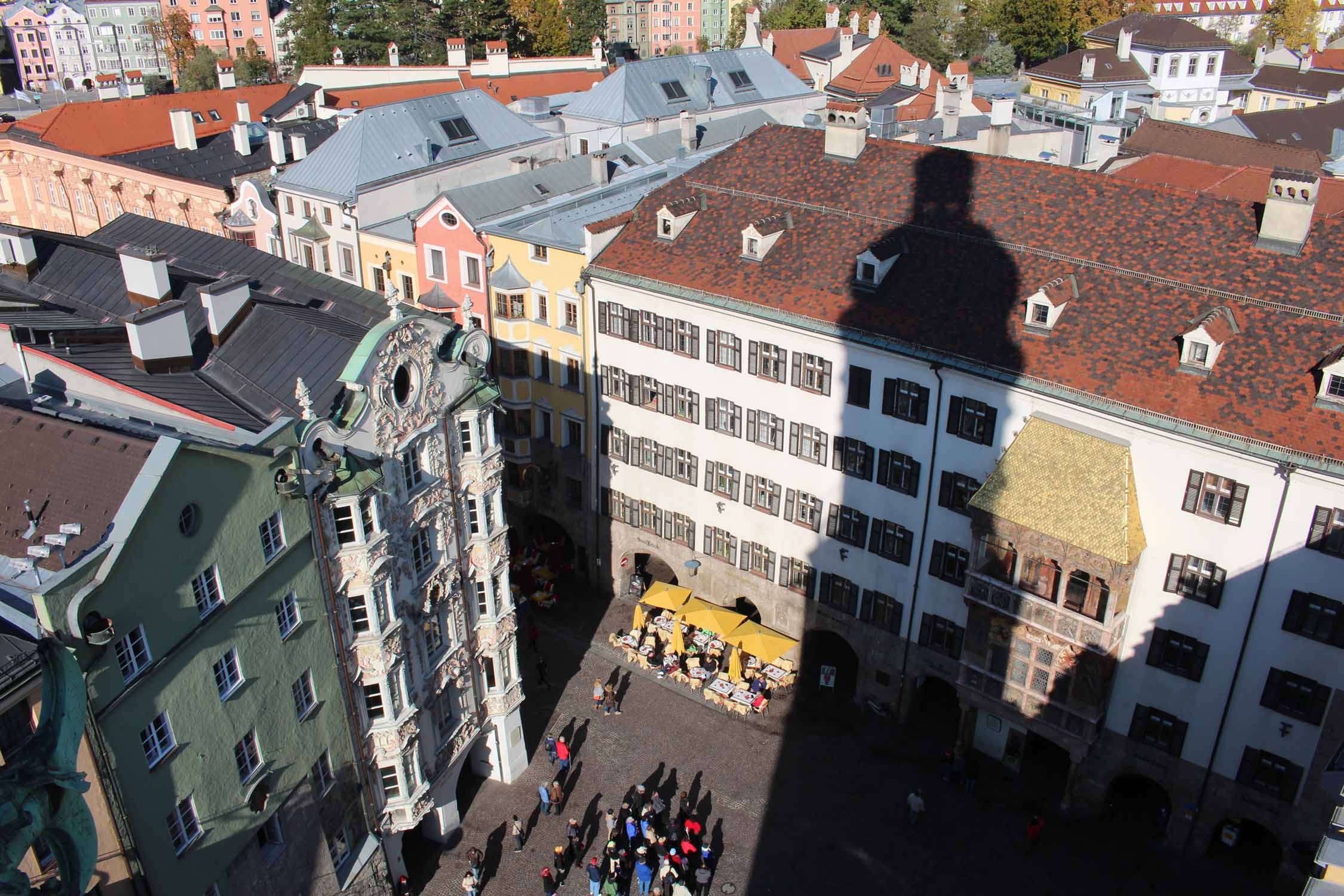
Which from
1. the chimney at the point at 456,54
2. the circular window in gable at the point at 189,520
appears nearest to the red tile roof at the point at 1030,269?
the circular window in gable at the point at 189,520

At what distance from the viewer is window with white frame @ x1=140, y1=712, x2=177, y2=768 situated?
26.9 metres

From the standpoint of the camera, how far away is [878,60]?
4692 inches

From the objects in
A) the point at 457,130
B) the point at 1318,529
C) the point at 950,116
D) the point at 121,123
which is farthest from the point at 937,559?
the point at 121,123

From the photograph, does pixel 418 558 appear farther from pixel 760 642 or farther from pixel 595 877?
pixel 760 642

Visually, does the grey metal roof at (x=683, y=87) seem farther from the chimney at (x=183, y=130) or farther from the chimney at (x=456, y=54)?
the chimney at (x=183, y=130)

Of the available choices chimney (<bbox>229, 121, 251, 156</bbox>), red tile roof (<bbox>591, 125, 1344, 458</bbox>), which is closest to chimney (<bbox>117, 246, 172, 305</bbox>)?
red tile roof (<bbox>591, 125, 1344, 458</bbox>)

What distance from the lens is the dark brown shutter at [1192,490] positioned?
37.8 m

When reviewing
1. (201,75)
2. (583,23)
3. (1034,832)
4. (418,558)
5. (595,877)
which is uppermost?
(583,23)

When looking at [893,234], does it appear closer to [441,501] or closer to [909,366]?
[909,366]

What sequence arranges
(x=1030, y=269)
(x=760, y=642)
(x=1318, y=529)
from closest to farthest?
(x=1318, y=529) → (x=1030, y=269) → (x=760, y=642)

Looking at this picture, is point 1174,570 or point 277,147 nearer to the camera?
point 1174,570

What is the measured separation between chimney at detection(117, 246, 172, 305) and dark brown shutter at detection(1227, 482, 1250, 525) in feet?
116

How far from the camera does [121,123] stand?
82312 mm

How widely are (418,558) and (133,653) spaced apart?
12.7m
